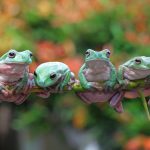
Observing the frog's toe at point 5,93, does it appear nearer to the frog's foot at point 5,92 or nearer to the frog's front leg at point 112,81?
the frog's foot at point 5,92

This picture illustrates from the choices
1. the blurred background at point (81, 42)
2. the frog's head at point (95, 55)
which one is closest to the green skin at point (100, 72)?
the frog's head at point (95, 55)

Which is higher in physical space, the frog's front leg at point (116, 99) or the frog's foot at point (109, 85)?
the frog's foot at point (109, 85)

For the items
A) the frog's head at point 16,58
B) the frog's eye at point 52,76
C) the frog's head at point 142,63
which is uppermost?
the frog's head at point 16,58

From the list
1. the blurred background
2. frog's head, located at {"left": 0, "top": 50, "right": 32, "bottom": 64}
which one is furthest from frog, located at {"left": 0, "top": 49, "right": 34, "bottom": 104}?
the blurred background

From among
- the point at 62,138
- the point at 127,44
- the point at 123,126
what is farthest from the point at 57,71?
the point at 62,138

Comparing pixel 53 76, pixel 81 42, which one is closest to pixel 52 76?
pixel 53 76

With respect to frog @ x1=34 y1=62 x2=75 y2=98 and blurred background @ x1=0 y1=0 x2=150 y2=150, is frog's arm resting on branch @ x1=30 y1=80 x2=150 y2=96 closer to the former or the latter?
frog @ x1=34 y1=62 x2=75 y2=98

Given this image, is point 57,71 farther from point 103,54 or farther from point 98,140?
point 98,140
